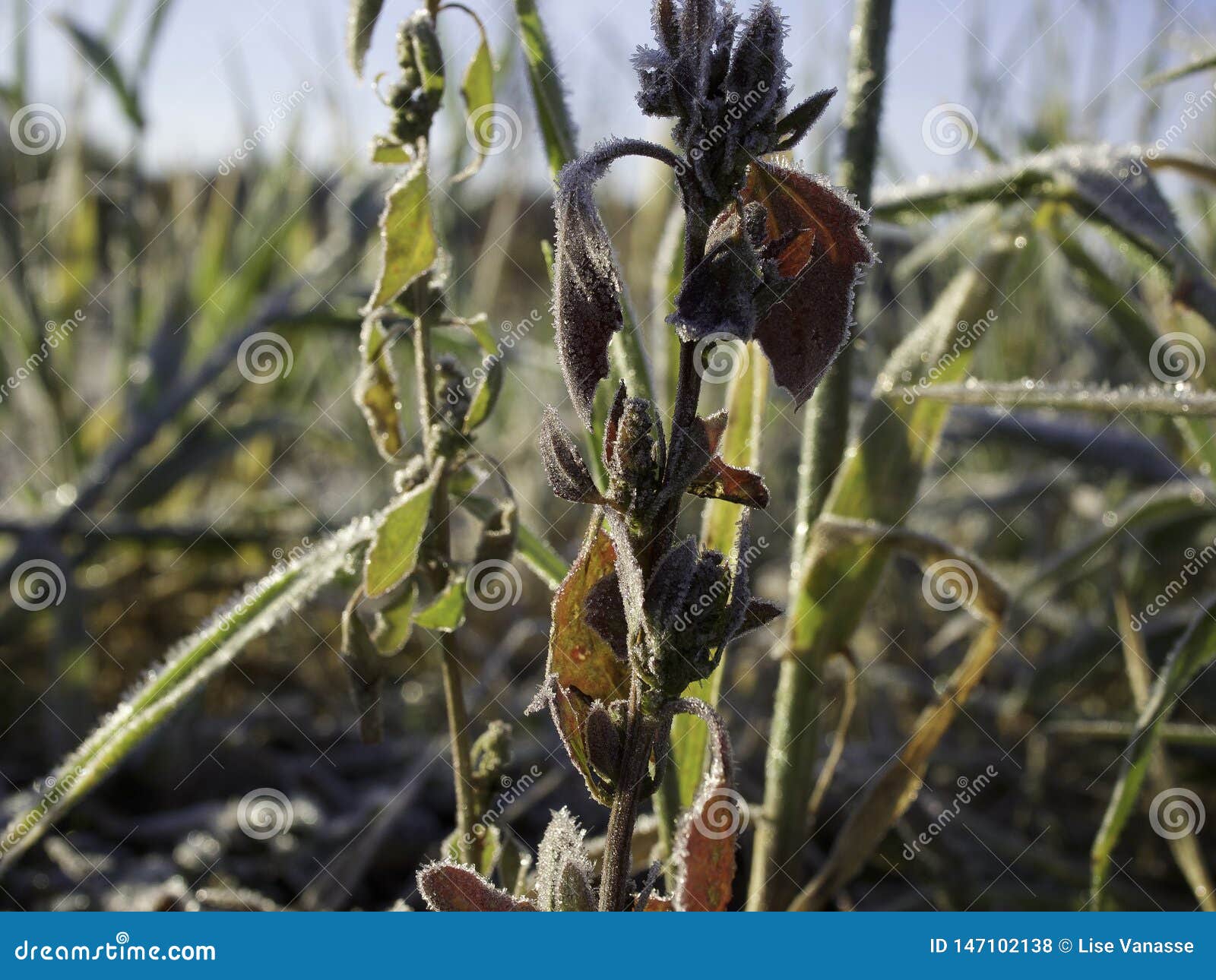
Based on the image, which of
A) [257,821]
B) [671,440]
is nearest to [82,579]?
[257,821]

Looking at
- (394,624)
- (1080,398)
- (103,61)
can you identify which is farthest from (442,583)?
(103,61)

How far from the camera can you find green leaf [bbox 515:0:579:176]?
76 cm

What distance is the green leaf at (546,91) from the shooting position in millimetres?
757

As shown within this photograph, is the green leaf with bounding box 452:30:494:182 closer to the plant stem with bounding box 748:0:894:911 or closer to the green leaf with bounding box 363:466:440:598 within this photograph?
the green leaf with bounding box 363:466:440:598

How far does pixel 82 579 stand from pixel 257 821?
0.72 metres

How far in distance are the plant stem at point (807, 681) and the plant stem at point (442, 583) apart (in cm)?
32

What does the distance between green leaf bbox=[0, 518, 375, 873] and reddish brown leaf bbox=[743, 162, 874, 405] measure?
1.19 ft

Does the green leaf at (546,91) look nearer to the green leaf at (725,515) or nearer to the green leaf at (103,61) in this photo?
the green leaf at (725,515)

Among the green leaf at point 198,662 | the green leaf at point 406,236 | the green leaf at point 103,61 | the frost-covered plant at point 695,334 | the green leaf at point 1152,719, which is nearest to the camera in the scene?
the frost-covered plant at point 695,334

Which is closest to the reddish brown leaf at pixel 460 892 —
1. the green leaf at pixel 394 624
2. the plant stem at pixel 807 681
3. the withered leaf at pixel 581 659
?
the withered leaf at pixel 581 659

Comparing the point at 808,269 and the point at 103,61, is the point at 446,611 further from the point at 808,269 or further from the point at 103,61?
the point at 103,61

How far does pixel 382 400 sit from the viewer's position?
0.77 meters
